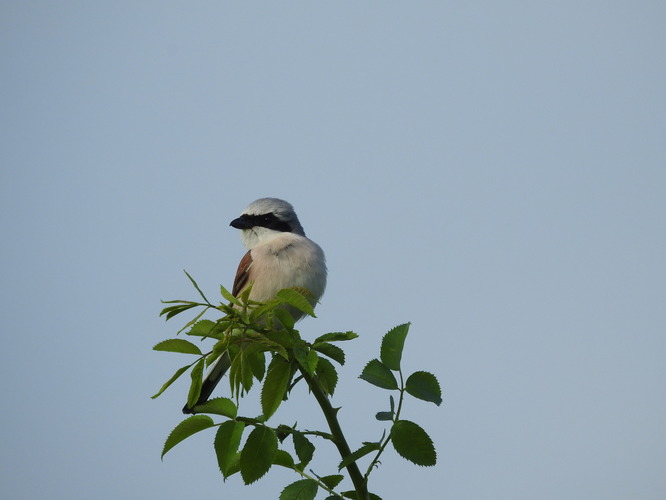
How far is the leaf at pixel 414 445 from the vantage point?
78.7 inches

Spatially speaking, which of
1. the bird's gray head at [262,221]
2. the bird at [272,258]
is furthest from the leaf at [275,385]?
the bird's gray head at [262,221]

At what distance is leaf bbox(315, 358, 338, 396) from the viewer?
2.28 meters

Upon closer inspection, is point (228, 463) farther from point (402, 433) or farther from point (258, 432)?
point (402, 433)

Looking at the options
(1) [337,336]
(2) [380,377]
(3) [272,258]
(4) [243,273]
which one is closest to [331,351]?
(1) [337,336]

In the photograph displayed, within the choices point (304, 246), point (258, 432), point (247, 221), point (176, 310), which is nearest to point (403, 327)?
point (258, 432)

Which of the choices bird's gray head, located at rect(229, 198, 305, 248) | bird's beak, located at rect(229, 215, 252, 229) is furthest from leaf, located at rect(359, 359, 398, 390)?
bird's beak, located at rect(229, 215, 252, 229)

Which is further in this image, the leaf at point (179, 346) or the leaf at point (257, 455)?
the leaf at point (179, 346)

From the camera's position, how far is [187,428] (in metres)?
2.17

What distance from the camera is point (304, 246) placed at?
573 cm

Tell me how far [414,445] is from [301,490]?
0.34 meters

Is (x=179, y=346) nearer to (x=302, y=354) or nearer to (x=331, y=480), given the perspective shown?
(x=302, y=354)

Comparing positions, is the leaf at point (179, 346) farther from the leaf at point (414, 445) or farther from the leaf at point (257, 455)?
the leaf at point (414, 445)

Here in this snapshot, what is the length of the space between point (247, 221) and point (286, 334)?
13.7 ft

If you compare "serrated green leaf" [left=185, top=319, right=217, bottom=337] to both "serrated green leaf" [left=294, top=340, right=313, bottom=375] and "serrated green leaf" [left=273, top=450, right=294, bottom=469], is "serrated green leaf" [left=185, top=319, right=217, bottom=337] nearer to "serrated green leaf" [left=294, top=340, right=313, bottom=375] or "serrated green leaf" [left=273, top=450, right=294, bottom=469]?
"serrated green leaf" [left=294, top=340, right=313, bottom=375]
